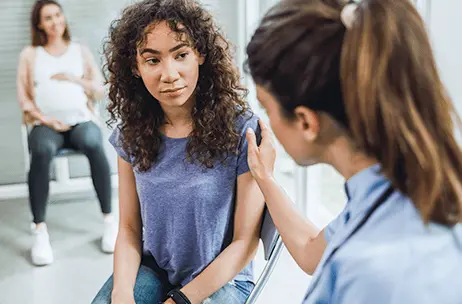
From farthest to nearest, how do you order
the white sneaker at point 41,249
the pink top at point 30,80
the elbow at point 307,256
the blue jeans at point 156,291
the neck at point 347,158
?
the pink top at point 30,80
the white sneaker at point 41,249
the blue jeans at point 156,291
the elbow at point 307,256
the neck at point 347,158

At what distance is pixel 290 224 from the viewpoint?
1086mm

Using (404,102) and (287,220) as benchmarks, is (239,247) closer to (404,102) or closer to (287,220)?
(287,220)

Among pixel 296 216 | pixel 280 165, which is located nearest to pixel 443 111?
pixel 296 216

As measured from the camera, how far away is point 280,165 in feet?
11.9

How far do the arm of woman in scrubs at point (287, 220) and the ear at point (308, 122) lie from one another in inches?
12.5

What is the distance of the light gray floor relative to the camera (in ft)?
→ 7.77

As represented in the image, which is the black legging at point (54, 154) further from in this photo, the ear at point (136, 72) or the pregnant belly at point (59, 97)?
the ear at point (136, 72)

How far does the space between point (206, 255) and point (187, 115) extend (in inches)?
12.4

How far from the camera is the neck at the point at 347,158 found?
2.45 ft

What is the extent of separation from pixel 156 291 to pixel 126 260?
10 centimetres

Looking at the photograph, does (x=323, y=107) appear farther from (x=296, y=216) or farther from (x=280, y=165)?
(x=280, y=165)

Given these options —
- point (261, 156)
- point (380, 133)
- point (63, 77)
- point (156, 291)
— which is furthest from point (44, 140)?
point (380, 133)

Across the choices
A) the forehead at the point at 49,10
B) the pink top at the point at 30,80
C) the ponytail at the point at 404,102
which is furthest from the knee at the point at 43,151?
the ponytail at the point at 404,102

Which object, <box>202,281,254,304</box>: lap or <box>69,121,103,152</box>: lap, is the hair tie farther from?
<box>69,121,103,152</box>: lap
